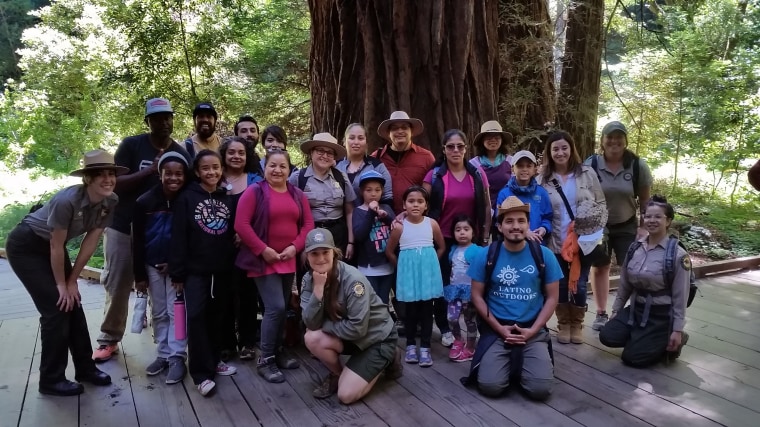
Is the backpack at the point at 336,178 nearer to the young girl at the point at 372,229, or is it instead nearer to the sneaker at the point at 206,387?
the young girl at the point at 372,229

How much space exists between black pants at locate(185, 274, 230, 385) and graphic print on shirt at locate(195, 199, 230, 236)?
286mm

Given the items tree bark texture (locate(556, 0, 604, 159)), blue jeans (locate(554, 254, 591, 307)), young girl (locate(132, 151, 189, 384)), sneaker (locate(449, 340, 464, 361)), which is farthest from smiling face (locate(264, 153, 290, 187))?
tree bark texture (locate(556, 0, 604, 159))

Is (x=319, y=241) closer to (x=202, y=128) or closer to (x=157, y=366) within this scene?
(x=157, y=366)

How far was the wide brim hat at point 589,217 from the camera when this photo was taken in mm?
3637

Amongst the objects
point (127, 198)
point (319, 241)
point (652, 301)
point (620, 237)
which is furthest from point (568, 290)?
point (127, 198)

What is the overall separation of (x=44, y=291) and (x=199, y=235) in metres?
0.89

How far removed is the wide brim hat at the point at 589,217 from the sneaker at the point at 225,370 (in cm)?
249

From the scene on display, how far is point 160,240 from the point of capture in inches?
127

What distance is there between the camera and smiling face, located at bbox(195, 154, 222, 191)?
3.17 m

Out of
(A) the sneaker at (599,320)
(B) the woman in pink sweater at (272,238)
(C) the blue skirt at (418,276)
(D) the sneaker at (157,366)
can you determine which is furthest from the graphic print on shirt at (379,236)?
(A) the sneaker at (599,320)

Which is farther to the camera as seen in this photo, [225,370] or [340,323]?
[225,370]

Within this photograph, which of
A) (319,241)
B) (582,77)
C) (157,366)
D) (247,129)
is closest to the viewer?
(319,241)

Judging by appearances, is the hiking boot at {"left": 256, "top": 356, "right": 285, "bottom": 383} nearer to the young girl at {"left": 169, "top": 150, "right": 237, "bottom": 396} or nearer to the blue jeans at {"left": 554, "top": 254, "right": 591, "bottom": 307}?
the young girl at {"left": 169, "top": 150, "right": 237, "bottom": 396}

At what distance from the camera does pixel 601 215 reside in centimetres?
366
